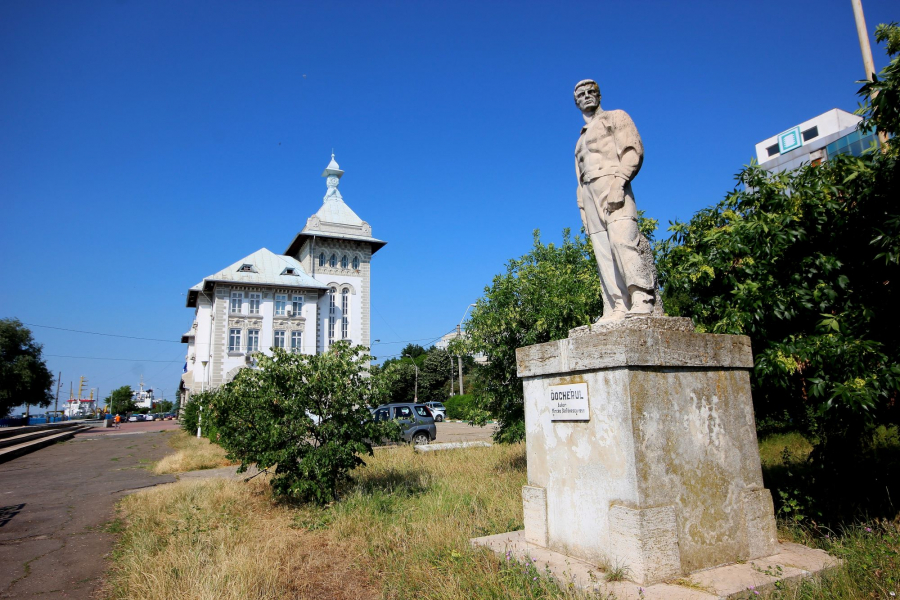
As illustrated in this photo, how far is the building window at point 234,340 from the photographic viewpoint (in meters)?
39.4

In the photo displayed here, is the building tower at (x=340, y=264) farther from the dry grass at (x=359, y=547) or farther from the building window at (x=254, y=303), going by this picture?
the dry grass at (x=359, y=547)

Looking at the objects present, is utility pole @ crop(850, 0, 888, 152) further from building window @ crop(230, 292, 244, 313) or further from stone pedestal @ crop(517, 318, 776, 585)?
building window @ crop(230, 292, 244, 313)

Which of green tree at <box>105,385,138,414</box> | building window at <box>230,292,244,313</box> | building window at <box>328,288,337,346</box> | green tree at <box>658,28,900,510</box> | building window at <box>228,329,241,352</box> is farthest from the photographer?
green tree at <box>105,385,138,414</box>

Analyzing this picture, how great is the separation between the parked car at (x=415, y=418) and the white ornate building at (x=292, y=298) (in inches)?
675

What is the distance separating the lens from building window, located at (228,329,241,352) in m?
39.4

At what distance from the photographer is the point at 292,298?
42375mm

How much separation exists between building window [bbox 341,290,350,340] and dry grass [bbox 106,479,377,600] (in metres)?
38.2

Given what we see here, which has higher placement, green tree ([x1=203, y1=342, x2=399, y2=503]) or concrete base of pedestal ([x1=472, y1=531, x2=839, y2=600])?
green tree ([x1=203, y1=342, x2=399, y2=503])

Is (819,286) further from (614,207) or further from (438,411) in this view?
(438,411)

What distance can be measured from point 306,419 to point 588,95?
19.0ft

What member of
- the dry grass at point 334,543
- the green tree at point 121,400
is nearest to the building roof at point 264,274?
the dry grass at point 334,543

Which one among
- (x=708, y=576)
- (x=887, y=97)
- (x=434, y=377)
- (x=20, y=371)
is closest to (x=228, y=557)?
(x=708, y=576)

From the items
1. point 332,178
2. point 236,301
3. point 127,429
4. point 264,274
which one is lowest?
point 127,429

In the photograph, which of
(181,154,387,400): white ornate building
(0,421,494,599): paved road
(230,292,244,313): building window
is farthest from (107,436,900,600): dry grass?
(230,292,244,313): building window
